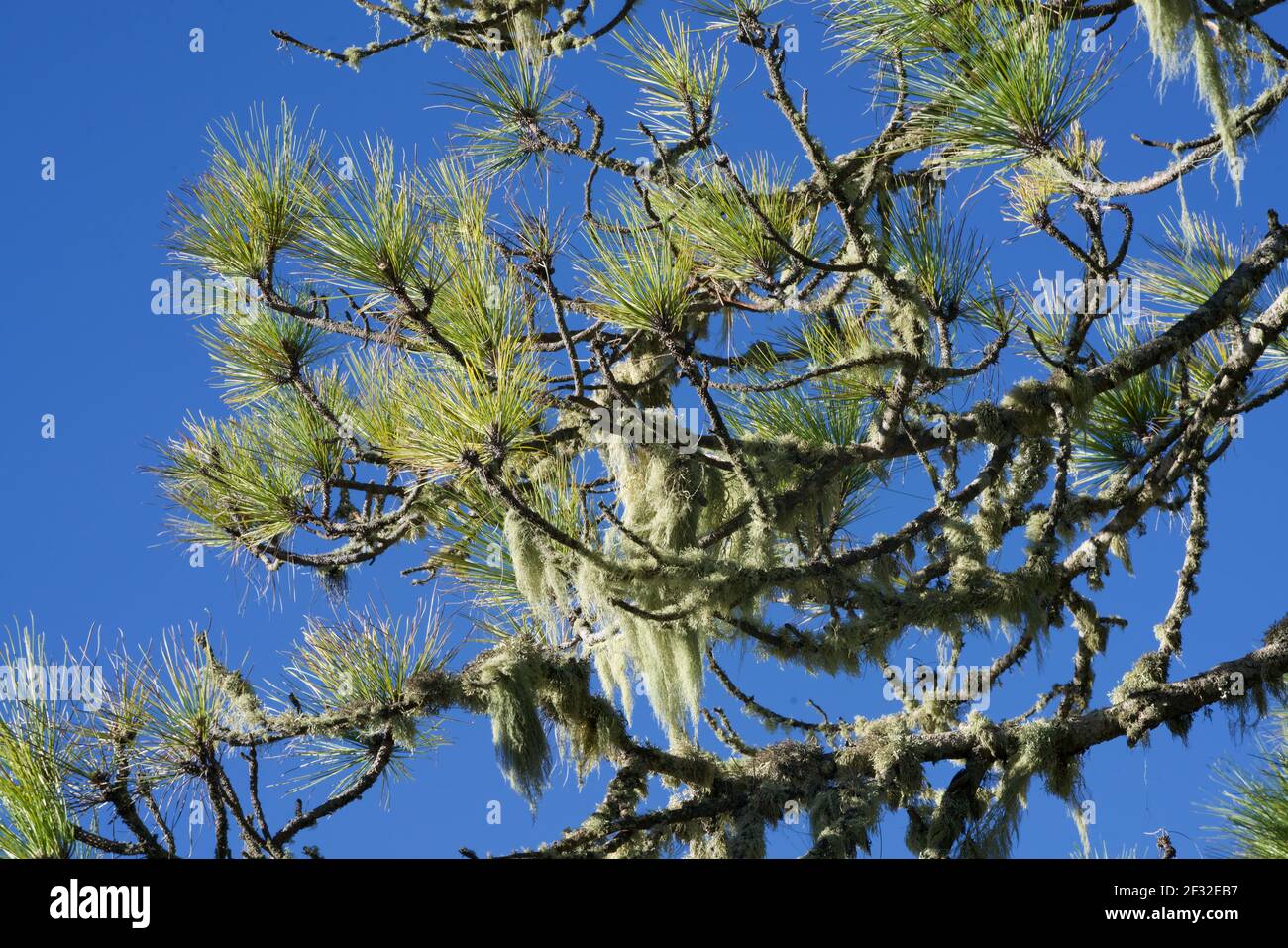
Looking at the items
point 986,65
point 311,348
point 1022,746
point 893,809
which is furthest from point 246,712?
point 986,65

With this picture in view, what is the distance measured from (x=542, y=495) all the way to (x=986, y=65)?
4.77 ft

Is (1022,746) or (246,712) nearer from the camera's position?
(246,712)

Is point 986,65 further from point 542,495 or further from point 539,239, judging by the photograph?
point 542,495

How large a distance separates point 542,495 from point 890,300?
991 millimetres

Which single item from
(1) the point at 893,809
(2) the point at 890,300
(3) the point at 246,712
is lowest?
(1) the point at 893,809

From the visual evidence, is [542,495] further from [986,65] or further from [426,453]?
[986,65]

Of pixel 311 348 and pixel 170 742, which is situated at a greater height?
pixel 311 348

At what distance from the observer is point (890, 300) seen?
362 centimetres

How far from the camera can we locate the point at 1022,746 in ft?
12.1
